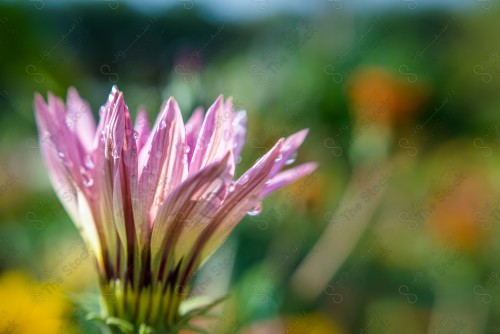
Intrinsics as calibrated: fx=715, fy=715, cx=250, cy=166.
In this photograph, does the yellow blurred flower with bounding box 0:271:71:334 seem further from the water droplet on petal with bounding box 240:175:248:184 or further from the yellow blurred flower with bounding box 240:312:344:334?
the water droplet on petal with bounding box 240:175:248:184

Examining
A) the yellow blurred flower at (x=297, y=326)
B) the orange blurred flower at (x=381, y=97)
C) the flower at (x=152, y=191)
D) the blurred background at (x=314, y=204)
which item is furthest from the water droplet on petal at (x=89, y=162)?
the orange blurred flower at (x=381, y=97)

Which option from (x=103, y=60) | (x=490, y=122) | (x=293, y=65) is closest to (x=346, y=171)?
(x=293, y=65)

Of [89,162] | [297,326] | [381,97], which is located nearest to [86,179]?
[89,162]

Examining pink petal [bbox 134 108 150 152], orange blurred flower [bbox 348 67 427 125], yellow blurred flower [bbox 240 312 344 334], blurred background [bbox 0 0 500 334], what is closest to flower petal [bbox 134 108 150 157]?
pink petal [bbox 134 108 150 152]

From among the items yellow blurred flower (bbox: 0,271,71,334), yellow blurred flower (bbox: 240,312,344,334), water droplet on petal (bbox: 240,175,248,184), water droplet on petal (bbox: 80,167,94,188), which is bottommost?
yellow blurred flower (bbox: 240,312,344,334)

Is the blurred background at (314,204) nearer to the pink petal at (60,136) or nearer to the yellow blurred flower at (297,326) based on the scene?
the yellow blurred flower at (297,326)

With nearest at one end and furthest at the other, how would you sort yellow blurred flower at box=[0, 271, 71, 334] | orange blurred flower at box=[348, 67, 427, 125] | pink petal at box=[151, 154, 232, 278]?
pink petal at box=[151, 154, 232, 278] < yellow blurred flower at box=[0, 271, 71, 334] < orange blurred flower at box=[348, 67, 427, 125]

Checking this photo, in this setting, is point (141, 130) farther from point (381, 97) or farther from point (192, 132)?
point (381, 97)
